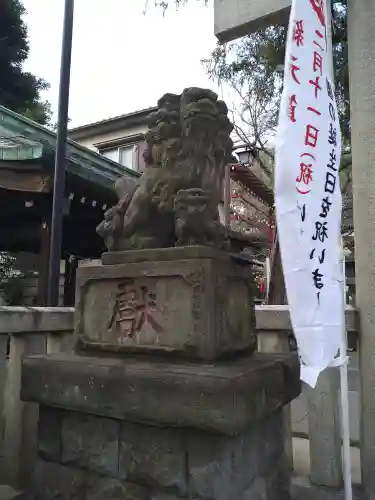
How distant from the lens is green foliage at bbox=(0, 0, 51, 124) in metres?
11.8

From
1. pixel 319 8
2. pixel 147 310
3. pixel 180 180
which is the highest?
pixel 319 8

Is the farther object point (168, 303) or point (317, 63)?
point (317, 63)

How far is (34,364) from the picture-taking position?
235 centimetres

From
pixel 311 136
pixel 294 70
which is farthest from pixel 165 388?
pixel 294 70

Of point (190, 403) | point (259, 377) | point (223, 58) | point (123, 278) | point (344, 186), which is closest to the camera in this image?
point (190, 403)

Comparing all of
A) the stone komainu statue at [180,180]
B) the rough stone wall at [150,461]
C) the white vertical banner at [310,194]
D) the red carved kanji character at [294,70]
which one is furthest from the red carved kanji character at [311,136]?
the rough stone wall at [150,461]

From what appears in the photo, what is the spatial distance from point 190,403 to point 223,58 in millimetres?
9266

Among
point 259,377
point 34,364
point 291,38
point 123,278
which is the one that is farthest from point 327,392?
point 291,38

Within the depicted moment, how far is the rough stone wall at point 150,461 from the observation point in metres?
1.91

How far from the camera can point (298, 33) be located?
2381 millimetres

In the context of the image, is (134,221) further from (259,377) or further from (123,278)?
(259,377)

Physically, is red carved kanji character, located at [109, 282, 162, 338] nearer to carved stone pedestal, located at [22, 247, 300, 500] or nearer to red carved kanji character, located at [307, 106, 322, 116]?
carved stone pedestal, located at [22, 247, 300, 500]

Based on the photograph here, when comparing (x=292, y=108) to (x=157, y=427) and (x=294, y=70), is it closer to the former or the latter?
(x=294, y=70)

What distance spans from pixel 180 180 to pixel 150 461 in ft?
4.73
